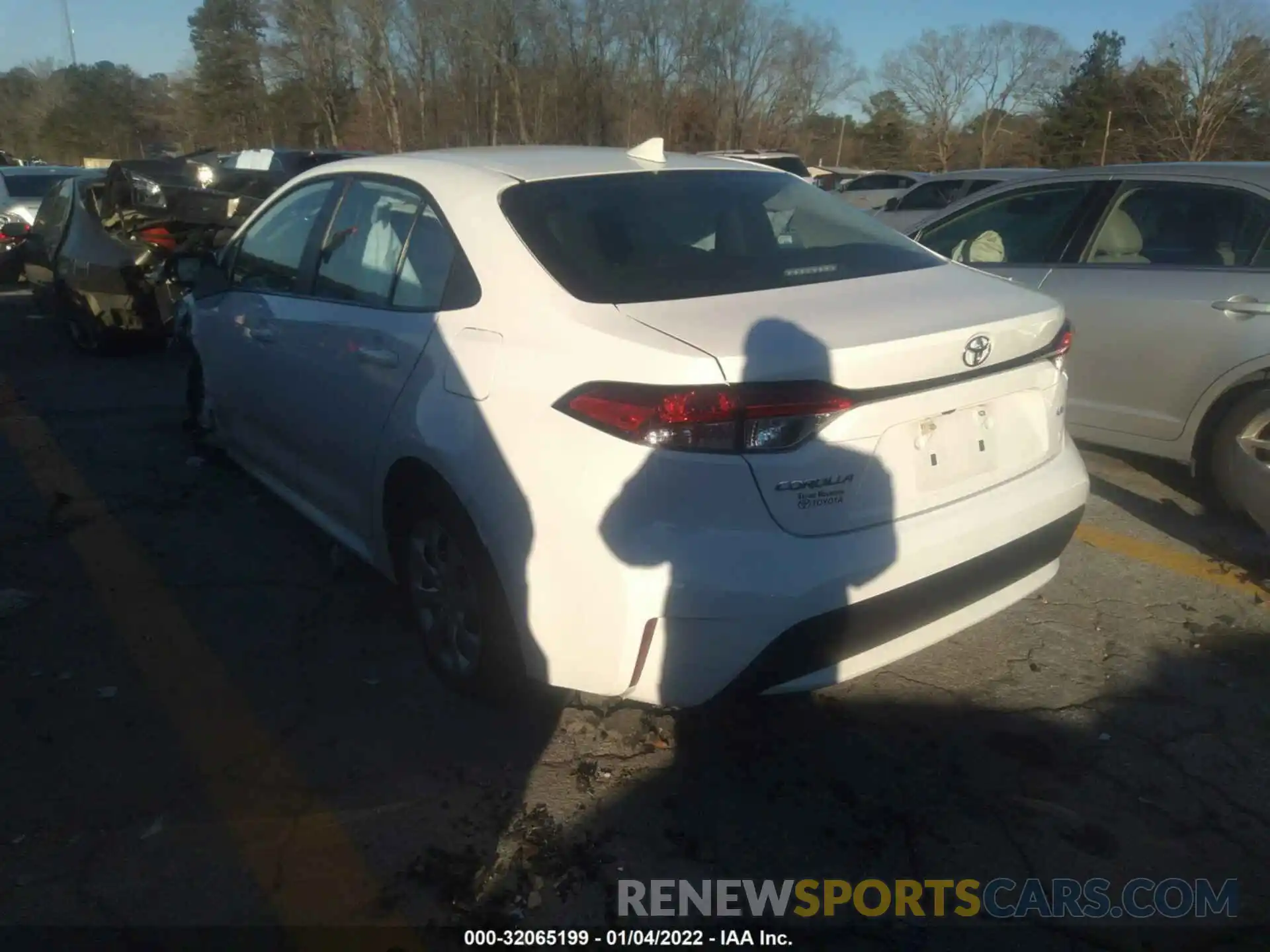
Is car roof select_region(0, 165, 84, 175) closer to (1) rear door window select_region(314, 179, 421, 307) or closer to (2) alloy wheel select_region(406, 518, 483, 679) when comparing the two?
(1) rear door window select_region(314, 179, 421, 307)

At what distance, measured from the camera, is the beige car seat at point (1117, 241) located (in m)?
4.98

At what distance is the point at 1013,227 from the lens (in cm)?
553

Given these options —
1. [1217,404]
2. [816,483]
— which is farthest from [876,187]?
[816,483]

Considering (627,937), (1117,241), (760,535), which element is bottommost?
(627,937)

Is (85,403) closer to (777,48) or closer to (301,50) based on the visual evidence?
(301,50)

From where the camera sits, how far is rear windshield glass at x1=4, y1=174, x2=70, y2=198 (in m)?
15.3

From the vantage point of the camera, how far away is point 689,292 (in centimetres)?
277

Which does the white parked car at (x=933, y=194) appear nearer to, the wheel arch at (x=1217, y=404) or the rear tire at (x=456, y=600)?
the wheel arch at (x=1217, y=404)

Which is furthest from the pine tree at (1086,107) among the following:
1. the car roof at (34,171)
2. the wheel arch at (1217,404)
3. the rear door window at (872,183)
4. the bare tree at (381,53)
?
the wheel arch at (1217,404)

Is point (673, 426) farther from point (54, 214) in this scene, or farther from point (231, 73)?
point (231, 73)

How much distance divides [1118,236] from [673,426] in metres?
3.62

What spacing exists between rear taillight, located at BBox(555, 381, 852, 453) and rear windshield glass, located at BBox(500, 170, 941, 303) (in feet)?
1.37

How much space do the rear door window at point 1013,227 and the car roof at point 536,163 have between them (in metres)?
2.01

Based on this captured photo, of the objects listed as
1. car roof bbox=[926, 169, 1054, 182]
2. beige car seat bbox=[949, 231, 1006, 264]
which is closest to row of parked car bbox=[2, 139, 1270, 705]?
beige car seat bbox=[949, 231, 1006, 264]
